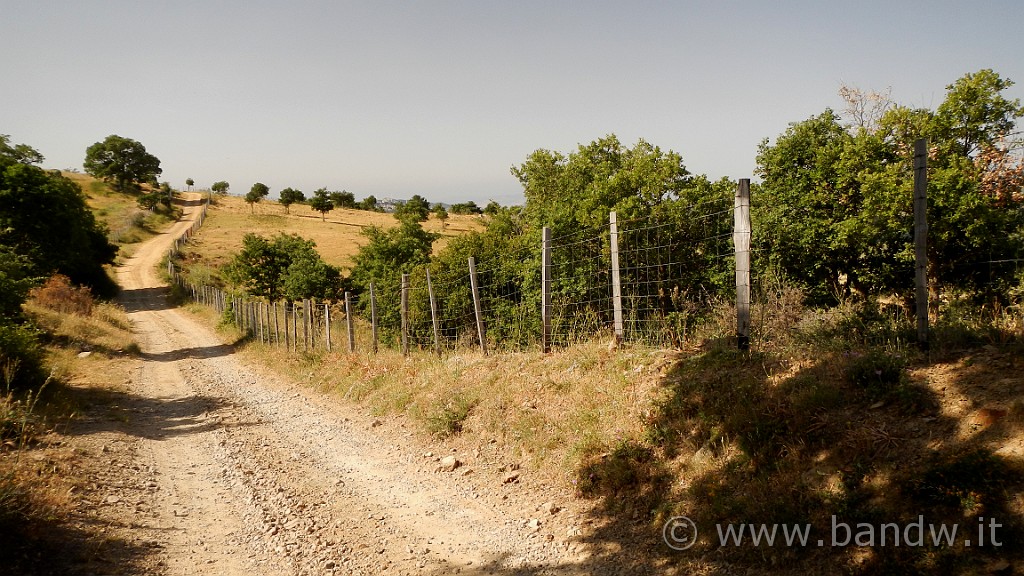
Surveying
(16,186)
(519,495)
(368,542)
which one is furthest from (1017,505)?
(16,186)

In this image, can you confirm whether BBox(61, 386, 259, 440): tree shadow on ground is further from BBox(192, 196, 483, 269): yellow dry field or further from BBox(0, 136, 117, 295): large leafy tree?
BBox(192, 196, 483, 269): yellow dry field

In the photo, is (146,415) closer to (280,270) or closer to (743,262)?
(743,262)

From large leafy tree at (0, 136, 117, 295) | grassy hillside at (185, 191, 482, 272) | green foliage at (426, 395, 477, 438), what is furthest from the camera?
grassy hillside at (185, 191, 482, 272)

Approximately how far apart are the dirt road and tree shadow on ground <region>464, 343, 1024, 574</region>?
21.6 inches

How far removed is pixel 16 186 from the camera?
24172mm

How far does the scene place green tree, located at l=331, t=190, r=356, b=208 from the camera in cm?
9430

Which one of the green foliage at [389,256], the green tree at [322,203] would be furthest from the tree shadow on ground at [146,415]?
the green tree at [322,203]

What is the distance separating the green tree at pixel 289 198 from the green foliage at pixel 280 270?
59.3 m

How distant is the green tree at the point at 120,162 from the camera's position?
87438 mm

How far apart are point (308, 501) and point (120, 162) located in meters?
110

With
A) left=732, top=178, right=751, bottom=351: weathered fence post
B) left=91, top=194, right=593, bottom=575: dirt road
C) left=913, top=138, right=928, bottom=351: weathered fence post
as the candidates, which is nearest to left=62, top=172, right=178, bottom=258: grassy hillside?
left=91, top=194, right=593, bottom=575: dirt road

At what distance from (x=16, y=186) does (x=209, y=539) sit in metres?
29.1

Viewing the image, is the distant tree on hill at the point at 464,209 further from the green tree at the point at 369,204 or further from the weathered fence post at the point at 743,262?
the weathered fence post at the point at 743,262

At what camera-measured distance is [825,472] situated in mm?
3971
